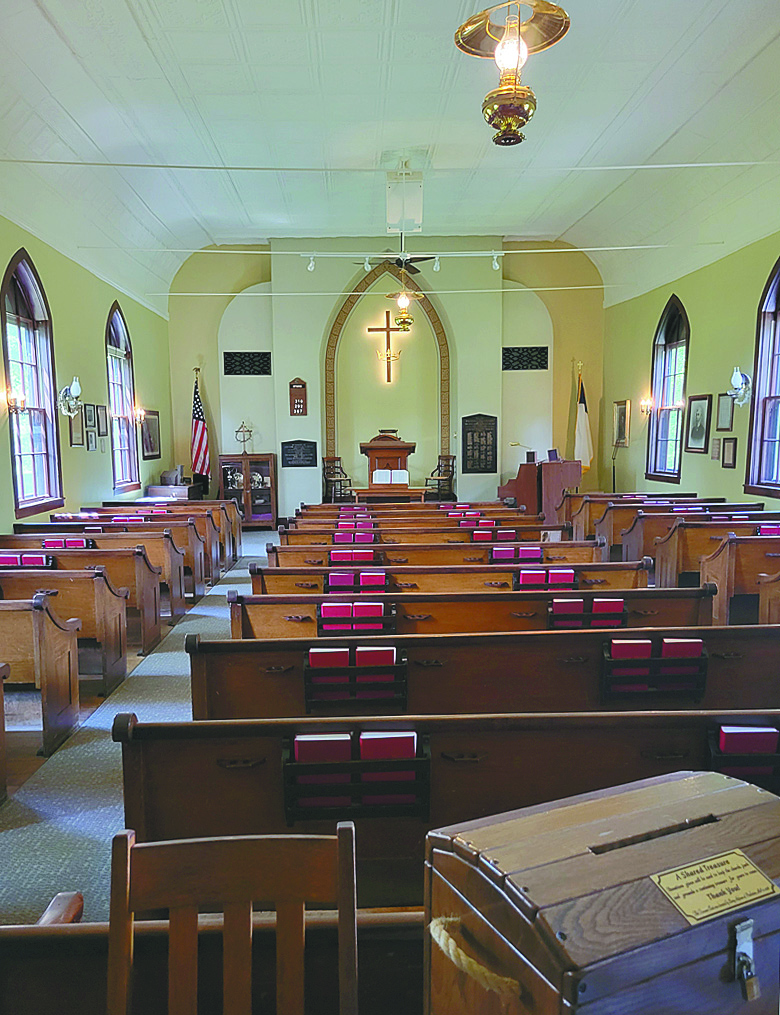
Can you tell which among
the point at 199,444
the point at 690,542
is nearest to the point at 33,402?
the point at 199,444

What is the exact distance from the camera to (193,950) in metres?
1.10

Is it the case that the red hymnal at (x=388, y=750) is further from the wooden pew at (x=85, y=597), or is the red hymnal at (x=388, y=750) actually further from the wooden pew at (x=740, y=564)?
the wooden pew at (x=740, y=564)

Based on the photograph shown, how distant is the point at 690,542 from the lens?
5.45 meters

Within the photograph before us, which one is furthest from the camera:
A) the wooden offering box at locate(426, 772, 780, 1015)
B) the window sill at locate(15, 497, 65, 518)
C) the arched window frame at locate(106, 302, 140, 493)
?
the arched window frame at locate(106, 302, 140, 493)

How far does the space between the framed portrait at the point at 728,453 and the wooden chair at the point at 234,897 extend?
342 inches

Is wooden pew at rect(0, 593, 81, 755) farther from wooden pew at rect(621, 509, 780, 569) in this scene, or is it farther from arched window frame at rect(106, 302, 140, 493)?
arched window frame at rect(106, 302, 140, 493)

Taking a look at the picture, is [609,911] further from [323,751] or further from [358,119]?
[358,119]

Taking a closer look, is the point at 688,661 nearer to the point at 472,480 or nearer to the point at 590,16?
the point at 590,16

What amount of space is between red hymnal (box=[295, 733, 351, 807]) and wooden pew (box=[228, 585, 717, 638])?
1358 millimetres

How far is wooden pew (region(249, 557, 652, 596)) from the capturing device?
396 cm

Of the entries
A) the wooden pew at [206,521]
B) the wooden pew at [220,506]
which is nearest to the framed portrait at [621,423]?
the wooden pew at [220,506]

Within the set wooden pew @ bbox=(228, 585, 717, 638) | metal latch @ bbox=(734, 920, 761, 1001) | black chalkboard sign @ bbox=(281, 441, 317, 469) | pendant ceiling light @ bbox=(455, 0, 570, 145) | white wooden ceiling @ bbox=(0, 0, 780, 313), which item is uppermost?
white wooden ceiling @ bbox=(0, 0, 780, 313)

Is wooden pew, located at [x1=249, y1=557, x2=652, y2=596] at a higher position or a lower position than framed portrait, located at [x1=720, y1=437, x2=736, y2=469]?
lower

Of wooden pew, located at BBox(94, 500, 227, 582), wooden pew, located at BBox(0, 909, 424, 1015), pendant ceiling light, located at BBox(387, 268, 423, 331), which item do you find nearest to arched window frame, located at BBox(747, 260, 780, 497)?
pendant ceiling light, located at BBox(387, 268, 423, 331)
